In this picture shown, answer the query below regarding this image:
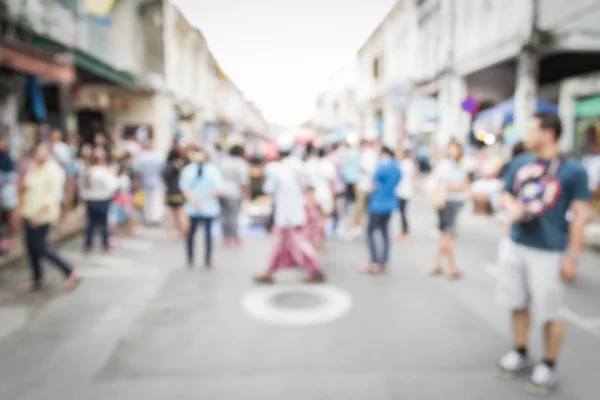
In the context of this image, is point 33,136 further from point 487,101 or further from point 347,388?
point 487,101

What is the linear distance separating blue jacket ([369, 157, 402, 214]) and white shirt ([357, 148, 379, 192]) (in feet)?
9.01

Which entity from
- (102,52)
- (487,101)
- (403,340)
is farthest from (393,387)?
(487,101)

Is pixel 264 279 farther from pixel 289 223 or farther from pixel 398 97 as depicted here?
pixel 398 97

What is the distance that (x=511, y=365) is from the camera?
148 inches

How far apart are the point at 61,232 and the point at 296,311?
20.6 feet

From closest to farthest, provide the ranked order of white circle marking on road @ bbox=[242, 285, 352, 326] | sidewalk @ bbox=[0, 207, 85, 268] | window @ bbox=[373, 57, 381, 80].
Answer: white circle marking on road @ bbox=[242, 285, 352, 326], sidewalk @ bbox=[0, 207, 85, 268], window @ bbox=[373, 57, 381, 80]

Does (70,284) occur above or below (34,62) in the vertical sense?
below

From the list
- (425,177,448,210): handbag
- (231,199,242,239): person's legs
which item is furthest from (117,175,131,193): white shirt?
(425,177,448,210): handbag

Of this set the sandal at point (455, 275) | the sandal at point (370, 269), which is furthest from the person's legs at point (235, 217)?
the sandal at point (455, 275)

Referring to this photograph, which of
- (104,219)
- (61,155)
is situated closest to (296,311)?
(104,219)

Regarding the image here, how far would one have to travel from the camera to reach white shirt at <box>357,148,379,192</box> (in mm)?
9883

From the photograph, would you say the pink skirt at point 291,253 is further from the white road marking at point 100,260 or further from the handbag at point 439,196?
the white road marking at point 100,260

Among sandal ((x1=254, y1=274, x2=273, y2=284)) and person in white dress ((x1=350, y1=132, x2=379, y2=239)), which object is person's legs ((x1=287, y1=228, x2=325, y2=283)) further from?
person in white dress ((x1=350, y1=132, x2=379, y2=239))

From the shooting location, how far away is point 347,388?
351 cm
